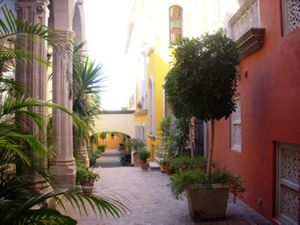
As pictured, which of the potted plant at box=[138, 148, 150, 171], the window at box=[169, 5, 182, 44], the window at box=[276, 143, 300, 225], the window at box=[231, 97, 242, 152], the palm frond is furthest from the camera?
the window at box=[169, 5, 182, 44]

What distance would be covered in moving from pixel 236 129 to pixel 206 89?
2883 mm

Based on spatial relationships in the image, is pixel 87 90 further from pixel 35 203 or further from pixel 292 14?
pixel 35 203

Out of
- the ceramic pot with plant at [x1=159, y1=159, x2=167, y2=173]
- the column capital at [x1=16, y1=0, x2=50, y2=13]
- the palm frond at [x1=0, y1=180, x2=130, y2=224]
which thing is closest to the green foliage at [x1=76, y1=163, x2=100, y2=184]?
the column capital at [x1=16, y1=0, x2=50, y2=13]

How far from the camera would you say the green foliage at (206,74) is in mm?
6641

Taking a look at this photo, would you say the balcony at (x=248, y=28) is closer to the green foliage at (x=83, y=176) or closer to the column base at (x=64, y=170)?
the column base at (x=64, y=170)

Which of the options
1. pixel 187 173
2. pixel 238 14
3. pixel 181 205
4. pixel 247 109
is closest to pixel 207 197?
pixel 187 173

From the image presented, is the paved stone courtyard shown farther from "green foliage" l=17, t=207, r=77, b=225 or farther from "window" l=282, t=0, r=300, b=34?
"window" l=282, t=0, r=300, b=34

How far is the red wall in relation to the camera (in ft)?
18.5

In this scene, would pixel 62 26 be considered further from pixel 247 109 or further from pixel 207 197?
pixel 207 197

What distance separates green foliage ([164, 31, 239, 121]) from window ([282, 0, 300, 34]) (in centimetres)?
111

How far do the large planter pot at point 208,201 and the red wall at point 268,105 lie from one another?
810mm

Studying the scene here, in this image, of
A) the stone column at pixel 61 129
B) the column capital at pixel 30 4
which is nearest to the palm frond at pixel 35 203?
the column capital at pixel 30 4

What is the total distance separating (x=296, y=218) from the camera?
18.9 feet

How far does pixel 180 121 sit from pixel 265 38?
682 cm
